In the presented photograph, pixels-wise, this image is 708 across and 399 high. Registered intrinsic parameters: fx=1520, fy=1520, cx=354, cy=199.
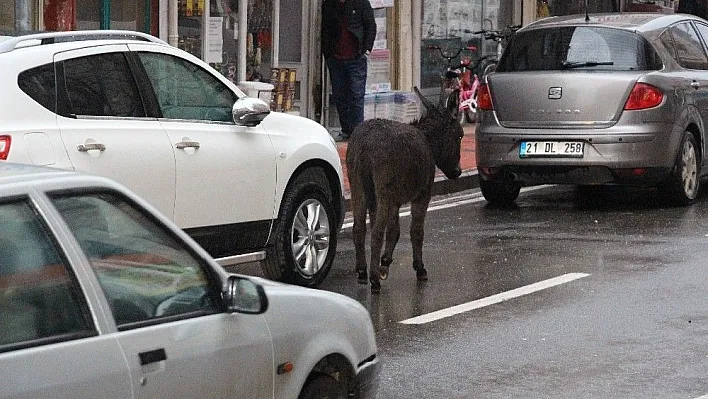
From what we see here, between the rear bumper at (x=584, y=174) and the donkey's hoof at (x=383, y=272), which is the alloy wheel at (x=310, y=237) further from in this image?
the rear bumper at (x=584, y=174)

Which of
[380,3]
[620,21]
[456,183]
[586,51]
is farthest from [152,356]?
[380,3]

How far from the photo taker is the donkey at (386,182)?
394 inches

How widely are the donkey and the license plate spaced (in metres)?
3.23

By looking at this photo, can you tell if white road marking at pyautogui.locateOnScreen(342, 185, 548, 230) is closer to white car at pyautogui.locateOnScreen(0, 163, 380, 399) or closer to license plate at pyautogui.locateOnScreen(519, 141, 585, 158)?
license plate at pyautogui.locateOnScreen(519, 141, 585, 158)

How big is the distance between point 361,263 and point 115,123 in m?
2.48

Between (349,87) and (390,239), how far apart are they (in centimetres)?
901

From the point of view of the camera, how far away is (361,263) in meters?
10.4

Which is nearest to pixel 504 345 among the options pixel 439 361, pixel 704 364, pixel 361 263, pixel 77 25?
pixel 439 361

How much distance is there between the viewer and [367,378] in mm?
5812

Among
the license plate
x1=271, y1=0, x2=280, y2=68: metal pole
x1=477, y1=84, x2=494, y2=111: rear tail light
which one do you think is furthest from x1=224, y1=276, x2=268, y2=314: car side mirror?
x1=271, y1=0, x2=280, y2=68: metal pole

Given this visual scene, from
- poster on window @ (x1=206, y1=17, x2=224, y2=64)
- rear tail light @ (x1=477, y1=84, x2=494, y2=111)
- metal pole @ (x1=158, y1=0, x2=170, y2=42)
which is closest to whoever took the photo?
rear tail light @ (x1=477, y1=84, x2=494, y2=111)

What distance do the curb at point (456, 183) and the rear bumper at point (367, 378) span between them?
9.89 metres

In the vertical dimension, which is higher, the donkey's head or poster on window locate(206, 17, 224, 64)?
poster on window locate(206, 17, 224, 64)

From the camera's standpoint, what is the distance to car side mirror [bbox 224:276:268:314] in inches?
196
